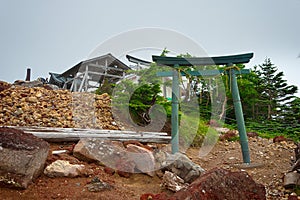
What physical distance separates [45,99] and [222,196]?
5.43 meters

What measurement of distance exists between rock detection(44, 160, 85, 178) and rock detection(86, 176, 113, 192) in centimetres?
24

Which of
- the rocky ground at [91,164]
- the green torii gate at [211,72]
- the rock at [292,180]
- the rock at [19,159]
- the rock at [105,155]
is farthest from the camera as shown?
the green torii gate at [211,72]

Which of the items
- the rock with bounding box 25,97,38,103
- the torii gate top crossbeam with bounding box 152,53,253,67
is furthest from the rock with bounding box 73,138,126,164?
the rock with bounding box 25,97,38,103

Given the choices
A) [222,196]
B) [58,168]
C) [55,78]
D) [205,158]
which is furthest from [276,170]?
[55,78]

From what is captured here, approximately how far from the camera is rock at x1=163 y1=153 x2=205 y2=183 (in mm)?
2610

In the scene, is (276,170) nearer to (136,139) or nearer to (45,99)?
(136,139)

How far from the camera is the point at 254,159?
13.4 ft

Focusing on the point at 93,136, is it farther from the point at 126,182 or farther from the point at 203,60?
the point at 203,60

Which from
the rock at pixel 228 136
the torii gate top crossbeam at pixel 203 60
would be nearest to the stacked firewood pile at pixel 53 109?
the torii gate top crossbeam at pixel 203 60

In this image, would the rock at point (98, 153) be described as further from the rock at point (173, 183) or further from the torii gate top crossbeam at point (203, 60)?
the torii gate top crossbeam at point (203, 60)

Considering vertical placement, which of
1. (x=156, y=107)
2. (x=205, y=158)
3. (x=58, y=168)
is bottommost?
(x=205, y=158)

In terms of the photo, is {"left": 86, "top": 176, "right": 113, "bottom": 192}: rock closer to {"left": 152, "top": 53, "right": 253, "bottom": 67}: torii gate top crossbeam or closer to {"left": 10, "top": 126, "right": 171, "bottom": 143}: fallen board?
{"left": 10, "top": 126, "right": 171, "bottom": 143}: fallen board

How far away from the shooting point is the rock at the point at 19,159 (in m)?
2.04

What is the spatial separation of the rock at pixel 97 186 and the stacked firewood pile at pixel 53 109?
2870 millimetres
